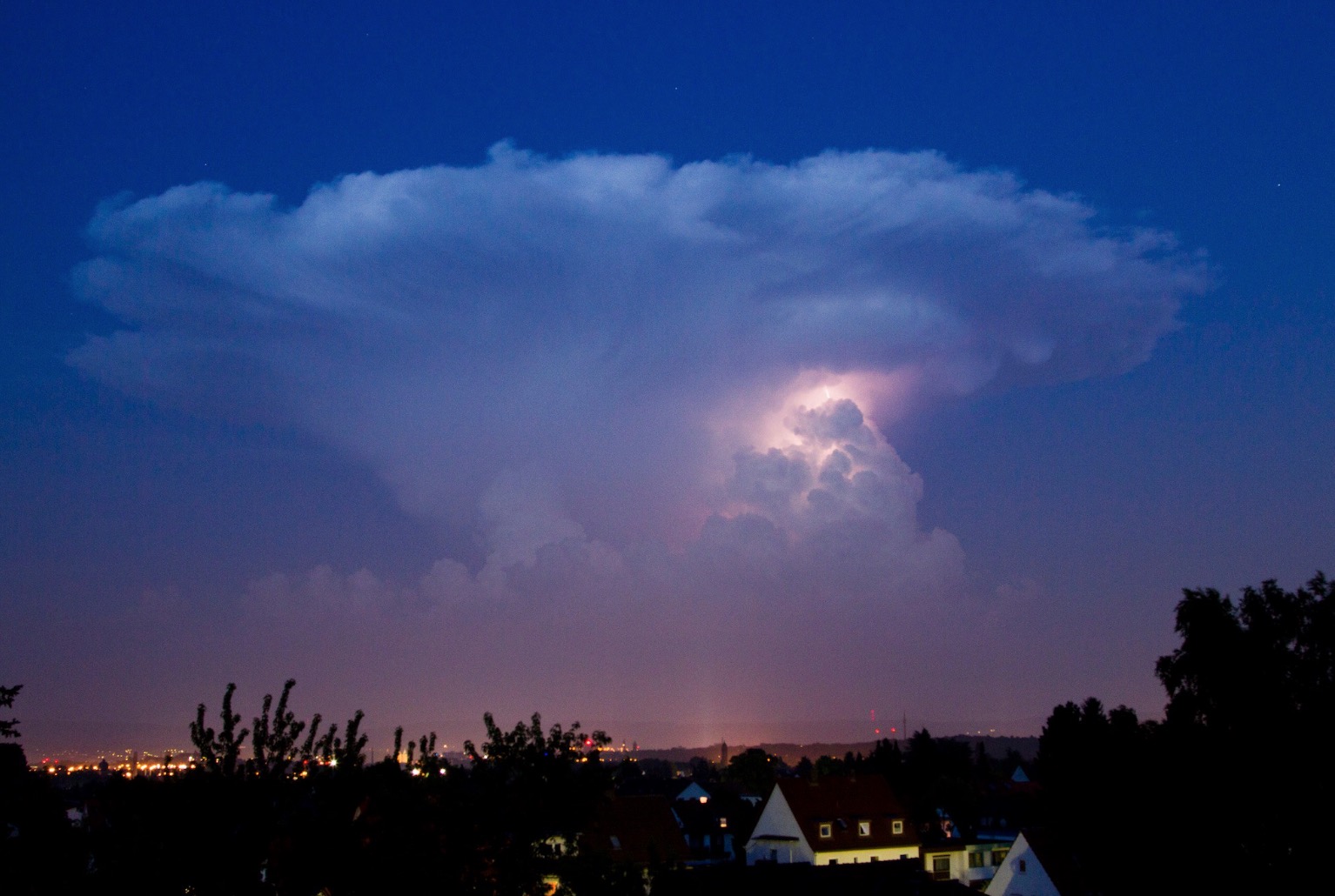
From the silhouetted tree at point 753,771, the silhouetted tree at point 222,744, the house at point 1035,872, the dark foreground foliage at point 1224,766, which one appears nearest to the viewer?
the silhouetted tree at point 222,744

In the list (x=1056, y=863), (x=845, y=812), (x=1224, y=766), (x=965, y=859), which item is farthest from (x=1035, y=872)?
(x=965, y=859)

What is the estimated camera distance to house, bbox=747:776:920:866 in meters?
85.1

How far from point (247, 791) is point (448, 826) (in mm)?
8896

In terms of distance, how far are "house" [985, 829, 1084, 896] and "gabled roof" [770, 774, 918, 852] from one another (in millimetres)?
22004

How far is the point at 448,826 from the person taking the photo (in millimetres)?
24203

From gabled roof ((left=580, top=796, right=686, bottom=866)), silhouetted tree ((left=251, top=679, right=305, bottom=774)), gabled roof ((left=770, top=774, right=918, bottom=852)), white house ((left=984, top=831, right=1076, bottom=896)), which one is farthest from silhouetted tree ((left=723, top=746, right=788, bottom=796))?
silhouetted tree ((left=251, top=679, right=305, bottom=774))

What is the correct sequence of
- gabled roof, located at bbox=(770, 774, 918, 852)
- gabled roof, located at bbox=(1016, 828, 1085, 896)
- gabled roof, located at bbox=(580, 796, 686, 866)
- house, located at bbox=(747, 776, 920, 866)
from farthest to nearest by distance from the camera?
gabled roof, located at bbox=(770, 774, 918, 852), house, located at bbox=(747, 776, 920, 866), gabled roof, located at bbox=(580, 796, 686, 866), gabled roof, located at bbox=(1016, 828, 1085, 896)

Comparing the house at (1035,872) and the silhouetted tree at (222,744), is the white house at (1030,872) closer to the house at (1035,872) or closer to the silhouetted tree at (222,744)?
the house at (1035,872)

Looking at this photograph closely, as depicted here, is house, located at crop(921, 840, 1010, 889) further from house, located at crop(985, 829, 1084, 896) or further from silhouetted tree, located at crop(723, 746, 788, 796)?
silhouetted tree, located at crop(723, 746, 788, 796)

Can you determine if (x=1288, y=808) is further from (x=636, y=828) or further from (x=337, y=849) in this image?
(x=636, y=828)

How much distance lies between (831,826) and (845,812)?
226cm

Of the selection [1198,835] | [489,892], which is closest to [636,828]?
[1198,835]

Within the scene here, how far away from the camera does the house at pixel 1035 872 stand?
60375 millimetres

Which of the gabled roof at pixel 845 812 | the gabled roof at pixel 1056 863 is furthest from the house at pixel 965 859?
the gabled roof at pixel 1056 863
